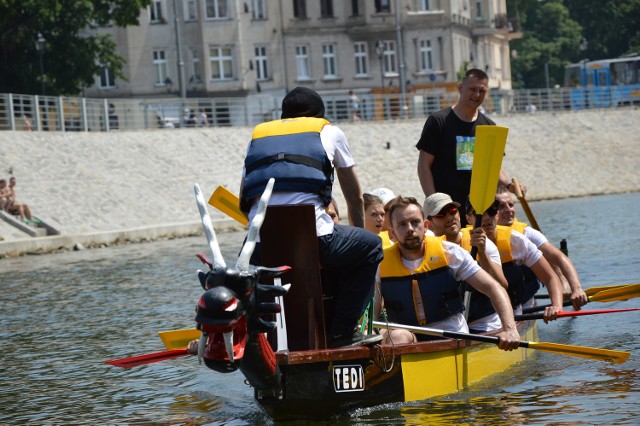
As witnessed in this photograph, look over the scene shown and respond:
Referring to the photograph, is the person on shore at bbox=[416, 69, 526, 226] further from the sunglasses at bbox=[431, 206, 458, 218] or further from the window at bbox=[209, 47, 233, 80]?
the window at bbox=[209, 47, 233, 80]

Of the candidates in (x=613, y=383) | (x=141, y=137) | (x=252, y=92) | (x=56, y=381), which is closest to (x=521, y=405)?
(x=613, y=383)

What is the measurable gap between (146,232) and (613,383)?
25.6 metres

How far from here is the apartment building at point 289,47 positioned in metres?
69.7

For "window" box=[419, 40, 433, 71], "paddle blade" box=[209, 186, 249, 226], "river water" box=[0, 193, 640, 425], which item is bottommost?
"river water" box=[0, 193, 640, 425]

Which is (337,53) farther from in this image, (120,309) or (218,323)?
(218,323)

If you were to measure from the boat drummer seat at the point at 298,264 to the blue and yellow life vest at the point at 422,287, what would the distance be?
116cm

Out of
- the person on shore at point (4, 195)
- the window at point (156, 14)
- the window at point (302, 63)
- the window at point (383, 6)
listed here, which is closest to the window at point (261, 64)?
the window at point (302, 63)

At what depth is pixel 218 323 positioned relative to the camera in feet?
26.2

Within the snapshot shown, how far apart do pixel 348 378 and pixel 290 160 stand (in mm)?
1498

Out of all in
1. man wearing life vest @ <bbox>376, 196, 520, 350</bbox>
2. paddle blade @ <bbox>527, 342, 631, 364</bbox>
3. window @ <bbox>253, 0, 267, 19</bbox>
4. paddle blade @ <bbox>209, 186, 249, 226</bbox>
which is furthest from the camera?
window @ <bbox>253, 0, 267, 19</bbox>

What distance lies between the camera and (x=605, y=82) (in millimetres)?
76875

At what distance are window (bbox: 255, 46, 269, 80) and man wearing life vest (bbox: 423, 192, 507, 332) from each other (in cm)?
6025

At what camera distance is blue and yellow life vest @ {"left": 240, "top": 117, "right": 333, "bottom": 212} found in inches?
355

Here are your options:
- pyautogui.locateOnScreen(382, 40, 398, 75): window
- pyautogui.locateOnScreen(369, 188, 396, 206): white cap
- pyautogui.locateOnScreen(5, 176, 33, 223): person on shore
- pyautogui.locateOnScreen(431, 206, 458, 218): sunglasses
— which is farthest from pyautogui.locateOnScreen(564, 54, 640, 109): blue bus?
pyautogui.locateOnScreen(431, 206, 458, 218): sunglasses
